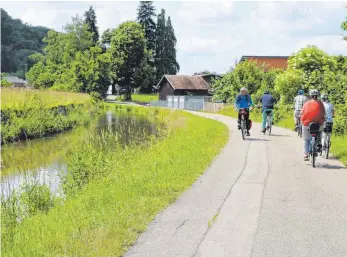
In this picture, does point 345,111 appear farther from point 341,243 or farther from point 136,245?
point 136,245

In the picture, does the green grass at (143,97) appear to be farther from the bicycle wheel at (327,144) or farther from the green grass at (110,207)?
the bicycle wheel at (327,144)

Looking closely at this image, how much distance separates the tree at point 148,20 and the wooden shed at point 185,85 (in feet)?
76.3

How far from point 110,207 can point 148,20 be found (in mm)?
97682

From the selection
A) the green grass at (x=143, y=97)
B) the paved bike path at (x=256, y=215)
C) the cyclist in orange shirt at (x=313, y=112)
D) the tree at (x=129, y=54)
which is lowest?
the green grass at (x=143, y=97)

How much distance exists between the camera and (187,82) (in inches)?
3140

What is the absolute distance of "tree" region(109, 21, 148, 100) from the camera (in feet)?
289

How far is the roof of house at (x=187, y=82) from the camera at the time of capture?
3086 inches

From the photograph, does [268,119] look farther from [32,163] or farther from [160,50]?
[160,50]

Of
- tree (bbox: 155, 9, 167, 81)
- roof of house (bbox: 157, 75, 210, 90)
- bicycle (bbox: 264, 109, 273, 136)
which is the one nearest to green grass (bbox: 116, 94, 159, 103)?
tree (bbox: 155, 9, 167, 81)

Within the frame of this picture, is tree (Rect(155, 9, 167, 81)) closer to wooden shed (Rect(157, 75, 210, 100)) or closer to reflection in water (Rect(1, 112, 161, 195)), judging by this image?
wooden shed (Rect(157, 75, 210, 100))

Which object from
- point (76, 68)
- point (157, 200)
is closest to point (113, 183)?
point (157, 200)

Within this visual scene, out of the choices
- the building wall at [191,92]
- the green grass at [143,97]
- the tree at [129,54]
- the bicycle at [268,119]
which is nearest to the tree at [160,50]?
the green grass at [143,97]

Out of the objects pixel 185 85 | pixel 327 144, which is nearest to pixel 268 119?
pixel 327 144

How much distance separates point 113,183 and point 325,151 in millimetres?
Answer: 6576
